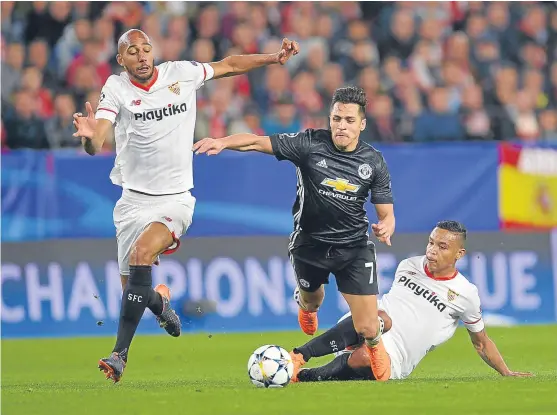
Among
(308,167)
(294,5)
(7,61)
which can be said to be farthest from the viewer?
(294,5)

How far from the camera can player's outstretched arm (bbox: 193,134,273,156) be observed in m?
9.36

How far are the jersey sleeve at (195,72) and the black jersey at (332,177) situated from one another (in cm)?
109

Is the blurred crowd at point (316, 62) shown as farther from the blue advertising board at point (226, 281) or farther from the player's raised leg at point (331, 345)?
the player's raised leg at point (331, 345)

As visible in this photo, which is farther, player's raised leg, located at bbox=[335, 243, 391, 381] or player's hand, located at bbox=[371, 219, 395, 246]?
player's raised leg, located at bbox=[335, 243, 391, 381]

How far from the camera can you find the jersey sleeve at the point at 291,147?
10242 mm

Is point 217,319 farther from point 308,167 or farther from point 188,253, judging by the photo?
point 308,167

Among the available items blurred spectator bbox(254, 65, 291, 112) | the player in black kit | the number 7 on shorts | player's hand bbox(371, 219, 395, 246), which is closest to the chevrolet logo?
the player in black kit

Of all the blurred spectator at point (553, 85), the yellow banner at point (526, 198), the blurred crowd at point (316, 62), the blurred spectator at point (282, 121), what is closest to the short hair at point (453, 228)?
the yellow banner at point (526, 198)

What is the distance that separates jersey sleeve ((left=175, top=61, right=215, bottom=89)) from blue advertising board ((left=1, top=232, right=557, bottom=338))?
16.5ft

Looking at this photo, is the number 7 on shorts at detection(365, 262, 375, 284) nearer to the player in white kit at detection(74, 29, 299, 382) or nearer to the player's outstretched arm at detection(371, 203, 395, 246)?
the player's outstretched arm at detection(371, 203, 395, 246)

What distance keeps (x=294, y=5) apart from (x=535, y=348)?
7.46m

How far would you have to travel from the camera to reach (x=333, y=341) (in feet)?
34.3

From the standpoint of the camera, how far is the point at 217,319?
15812 mm

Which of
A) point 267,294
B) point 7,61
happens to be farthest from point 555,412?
point 7,61
